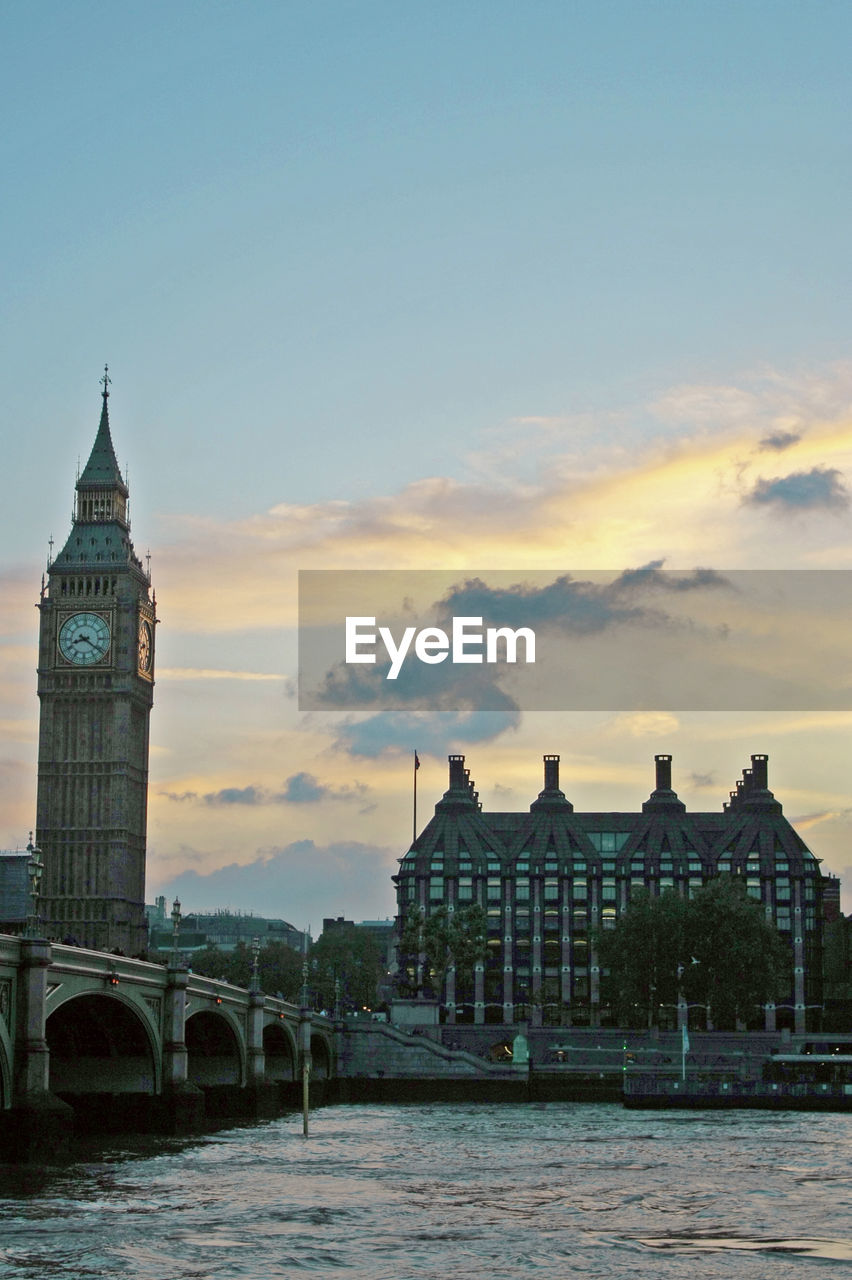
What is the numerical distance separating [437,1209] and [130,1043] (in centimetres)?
3584

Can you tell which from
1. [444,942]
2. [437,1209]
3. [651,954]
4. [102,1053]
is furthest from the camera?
[444,942]

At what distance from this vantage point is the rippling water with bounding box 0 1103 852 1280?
173 ft

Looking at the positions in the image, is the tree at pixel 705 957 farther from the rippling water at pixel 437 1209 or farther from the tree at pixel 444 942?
the rippling water at pixel 437 1209

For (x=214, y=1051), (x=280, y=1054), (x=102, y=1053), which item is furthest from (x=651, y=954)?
(x=102, y=1053)

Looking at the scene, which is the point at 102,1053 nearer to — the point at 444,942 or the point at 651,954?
the point at 444,942

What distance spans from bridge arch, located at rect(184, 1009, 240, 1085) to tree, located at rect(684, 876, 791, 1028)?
241ft

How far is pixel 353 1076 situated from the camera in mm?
151500

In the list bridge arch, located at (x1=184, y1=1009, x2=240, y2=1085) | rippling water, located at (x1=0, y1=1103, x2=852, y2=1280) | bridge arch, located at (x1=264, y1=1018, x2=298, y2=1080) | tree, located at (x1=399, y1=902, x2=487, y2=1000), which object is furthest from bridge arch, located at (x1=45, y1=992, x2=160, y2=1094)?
tree, located at (x1=399, y1=902, x2=487, y2=1000)

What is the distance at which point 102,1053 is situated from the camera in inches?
3839

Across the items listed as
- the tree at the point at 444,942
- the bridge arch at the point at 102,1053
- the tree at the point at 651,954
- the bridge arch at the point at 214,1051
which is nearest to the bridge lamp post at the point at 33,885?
the bridge arch at the point at 102,1053

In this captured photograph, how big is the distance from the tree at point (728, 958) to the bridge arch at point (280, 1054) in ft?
184

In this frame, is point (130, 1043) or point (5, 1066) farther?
point (130, 1043)

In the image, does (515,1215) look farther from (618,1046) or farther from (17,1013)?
(618,1046)

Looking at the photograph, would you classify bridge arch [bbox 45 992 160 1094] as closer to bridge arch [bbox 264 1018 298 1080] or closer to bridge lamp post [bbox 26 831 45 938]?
bridge lamp post [bbox 26 831 45 938]
